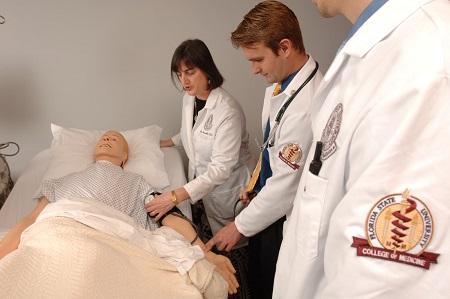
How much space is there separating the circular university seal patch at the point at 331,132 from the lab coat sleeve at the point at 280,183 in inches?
19.1

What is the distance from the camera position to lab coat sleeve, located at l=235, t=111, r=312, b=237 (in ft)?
4.18

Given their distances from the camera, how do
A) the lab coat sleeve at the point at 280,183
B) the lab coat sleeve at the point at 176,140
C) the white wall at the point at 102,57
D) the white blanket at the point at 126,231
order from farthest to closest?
the lab coat sleeve at the point at 176,140 → the white wall at the point at 102,57 → the white blanket at the point at 126,231 → the lab coat sleeve at the point at 280,183

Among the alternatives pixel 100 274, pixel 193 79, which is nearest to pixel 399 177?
pixel 100 274

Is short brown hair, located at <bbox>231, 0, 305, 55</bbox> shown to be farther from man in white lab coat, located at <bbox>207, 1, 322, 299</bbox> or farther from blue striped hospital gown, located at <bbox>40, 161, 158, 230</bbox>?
blue striped hospital gown, located at <bbox>40, 161, 158, 230</bbox>

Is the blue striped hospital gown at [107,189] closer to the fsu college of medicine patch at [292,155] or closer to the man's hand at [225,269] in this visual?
the man's hand at [225,269]

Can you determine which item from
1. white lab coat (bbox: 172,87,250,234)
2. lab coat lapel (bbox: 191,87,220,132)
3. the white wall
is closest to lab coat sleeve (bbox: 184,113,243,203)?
white lab coat (bbox: 172,87,250,234)

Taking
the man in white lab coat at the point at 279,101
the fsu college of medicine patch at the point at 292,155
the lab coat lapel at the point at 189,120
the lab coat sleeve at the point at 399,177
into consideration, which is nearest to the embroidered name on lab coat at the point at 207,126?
the lab coat lapel at the point at 189,120

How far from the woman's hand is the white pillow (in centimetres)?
29

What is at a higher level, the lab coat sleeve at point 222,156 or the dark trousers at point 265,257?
the lab coat sleeve at point 222,156

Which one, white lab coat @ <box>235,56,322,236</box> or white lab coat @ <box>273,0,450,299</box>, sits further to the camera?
white lab coat @ <box>235,56,322,236</box>

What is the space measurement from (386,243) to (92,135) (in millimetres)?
2027

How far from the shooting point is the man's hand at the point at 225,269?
1495 mm

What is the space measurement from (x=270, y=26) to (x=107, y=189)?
43.2 inches

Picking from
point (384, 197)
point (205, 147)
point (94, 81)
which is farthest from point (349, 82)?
point (94, 81)
